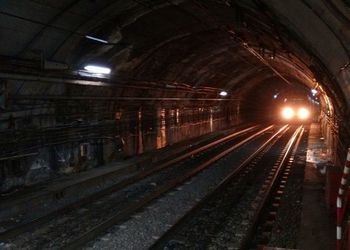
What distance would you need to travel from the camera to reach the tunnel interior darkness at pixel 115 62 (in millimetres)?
8711

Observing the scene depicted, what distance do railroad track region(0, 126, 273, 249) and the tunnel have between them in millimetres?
375

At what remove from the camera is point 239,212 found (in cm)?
920

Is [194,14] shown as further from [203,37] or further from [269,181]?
[269,181]

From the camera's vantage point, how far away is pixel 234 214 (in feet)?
29.6

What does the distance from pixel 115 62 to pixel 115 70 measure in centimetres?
42

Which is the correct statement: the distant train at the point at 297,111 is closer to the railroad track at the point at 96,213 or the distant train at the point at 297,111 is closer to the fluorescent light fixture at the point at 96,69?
the railroad track at the point at 96,213

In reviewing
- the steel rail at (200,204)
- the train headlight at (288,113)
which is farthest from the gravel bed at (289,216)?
the train headlight at (288,113)

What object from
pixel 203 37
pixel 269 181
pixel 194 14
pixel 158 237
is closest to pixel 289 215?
pixel 158 237

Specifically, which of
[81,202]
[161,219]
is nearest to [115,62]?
[81,202]

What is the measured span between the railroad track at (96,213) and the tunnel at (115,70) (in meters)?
0.38

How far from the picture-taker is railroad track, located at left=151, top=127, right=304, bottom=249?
7.20m

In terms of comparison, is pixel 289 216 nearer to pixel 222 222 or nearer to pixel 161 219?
pixel 222 222

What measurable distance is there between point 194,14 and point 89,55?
10.3 ft

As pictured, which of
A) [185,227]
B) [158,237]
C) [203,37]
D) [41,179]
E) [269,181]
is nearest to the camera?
[158,237]
